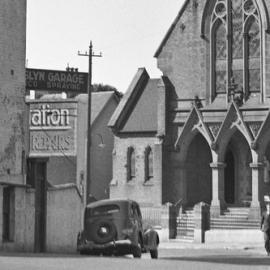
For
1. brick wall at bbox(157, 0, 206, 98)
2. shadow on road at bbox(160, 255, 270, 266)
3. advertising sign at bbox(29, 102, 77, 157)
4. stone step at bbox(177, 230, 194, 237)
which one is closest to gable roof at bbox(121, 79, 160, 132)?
advertising sign at bbox(29, 102, 77, 157)

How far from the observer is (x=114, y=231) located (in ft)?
105

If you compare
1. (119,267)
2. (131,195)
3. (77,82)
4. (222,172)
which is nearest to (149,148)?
(131,195)

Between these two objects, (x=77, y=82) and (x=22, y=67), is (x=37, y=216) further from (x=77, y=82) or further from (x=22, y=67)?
(x=77, y=82)

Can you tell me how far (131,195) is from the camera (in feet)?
193

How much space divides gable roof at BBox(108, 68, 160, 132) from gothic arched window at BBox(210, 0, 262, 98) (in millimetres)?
6618

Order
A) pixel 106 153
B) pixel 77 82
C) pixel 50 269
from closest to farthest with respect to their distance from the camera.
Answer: pixel 50 269 < pixel 77 82 < pixel 106 153

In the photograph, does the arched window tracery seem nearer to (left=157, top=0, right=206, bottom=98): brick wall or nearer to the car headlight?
(left=157, top=0, right=206, bottom=98): brick wall

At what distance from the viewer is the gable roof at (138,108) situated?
195ft

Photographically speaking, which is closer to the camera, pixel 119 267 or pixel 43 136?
pixel 119 267

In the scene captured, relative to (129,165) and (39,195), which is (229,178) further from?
(39,195)

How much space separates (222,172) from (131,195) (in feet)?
27.3

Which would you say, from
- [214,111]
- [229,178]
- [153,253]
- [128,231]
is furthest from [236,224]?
[128,231]

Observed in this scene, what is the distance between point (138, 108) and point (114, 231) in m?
29.6

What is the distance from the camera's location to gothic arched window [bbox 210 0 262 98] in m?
52.4
